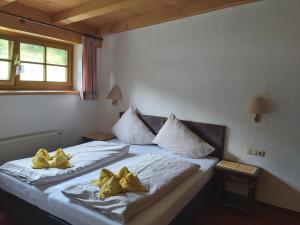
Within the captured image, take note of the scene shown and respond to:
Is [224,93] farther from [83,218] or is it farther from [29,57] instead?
[29,57]

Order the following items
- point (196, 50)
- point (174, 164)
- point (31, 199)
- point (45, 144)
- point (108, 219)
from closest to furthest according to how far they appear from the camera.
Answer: point (108, 219)
point (31, 199)
point (174, 164)
point (196, 50)
point (45, 144)

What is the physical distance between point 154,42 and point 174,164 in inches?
72.8

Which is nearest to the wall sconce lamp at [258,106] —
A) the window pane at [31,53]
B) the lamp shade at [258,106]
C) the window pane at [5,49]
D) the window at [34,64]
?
the lamp shade at [258,106]

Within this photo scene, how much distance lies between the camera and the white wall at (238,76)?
8.02 ft

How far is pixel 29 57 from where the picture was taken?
3197 millimetres

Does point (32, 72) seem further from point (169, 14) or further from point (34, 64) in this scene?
point (169, 14)

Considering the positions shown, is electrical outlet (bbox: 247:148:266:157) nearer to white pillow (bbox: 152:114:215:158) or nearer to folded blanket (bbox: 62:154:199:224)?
white pillow (bbox: 152:114:215:158)

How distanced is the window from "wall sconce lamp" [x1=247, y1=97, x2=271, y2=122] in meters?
2.81

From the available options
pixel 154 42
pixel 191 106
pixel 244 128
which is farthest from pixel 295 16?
pixel 154 42

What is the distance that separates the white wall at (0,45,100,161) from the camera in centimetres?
280

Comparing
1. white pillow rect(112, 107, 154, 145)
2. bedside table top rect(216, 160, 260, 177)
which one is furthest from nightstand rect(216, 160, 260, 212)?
white pillow rect(112, 107, 154, 145)

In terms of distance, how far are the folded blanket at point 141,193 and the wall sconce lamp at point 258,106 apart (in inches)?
34.5

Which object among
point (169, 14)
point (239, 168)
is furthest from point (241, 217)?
point (169, 14)

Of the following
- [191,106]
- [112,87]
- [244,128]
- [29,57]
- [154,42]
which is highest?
[154,42]
